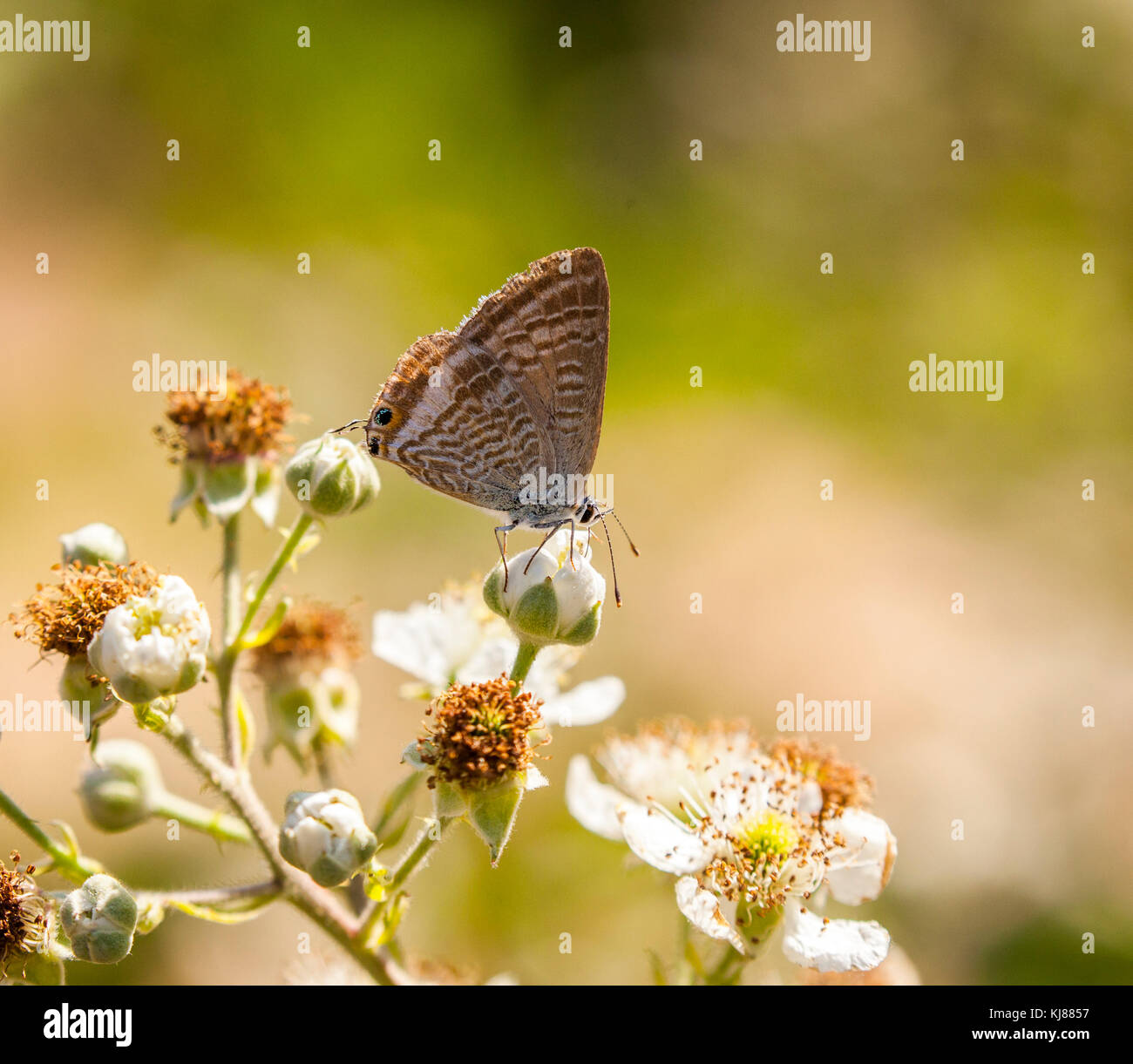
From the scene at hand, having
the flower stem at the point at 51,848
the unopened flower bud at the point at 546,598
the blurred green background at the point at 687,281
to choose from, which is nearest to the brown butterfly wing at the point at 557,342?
the unopened flower bud at the point at 546,598

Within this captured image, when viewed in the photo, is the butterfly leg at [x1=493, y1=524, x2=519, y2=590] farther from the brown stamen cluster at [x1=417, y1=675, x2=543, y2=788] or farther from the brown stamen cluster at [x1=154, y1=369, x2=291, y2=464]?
the brown stamen cluster at [x1=154, y1=369, x2=291, y2=464]

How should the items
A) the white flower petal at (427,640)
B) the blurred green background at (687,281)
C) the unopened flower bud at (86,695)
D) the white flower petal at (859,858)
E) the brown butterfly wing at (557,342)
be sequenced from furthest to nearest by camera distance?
the blurred green background at (687,281)
the white flower petal at (427,640)
the brown butterfly wing at (557,342)
the white flower petal at (859,858)
the unopened flower bud at (86,695)

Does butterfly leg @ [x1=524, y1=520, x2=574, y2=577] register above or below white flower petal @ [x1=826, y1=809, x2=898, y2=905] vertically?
above

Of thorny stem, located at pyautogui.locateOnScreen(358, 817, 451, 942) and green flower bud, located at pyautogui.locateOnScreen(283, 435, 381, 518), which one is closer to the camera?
thorny stem, located at pyautogui.locateOnScreen(358, 817, 451, 942)

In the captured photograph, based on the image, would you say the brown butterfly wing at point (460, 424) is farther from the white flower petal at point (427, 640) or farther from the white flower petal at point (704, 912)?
the white flower petal at point (704, 912)

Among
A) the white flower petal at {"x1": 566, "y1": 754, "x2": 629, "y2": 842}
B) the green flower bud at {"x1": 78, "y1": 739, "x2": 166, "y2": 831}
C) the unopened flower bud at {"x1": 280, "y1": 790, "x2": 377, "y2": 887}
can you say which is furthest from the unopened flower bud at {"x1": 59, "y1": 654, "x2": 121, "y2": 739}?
the white flower petal at {"x1": 566, "y1": 754, "x2": 629, "y2": 842}

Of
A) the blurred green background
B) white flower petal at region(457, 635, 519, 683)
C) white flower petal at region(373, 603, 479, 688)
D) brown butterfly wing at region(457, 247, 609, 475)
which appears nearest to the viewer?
brown butterfly wing at region(457, 247, 609, 475)
